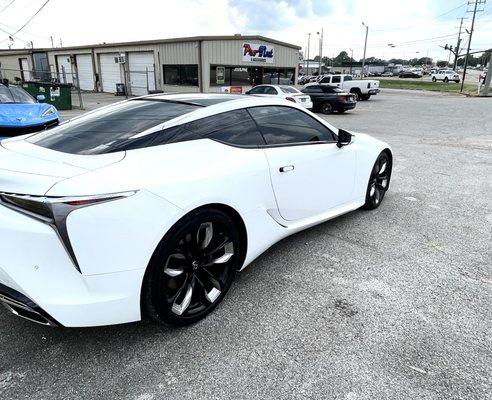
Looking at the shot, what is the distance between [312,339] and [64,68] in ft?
141

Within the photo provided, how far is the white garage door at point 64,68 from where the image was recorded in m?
38.4

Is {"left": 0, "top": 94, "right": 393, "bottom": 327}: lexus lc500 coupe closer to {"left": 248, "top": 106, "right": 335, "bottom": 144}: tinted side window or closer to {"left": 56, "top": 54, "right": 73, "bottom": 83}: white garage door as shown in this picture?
{"left": 248, "top": 106, "right": 335, "bottom": 144}: tinted side window

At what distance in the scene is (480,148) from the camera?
9.86m

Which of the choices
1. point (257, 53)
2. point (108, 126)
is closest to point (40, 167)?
point (108, 126)

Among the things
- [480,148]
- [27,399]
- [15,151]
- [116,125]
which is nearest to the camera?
[27,399]

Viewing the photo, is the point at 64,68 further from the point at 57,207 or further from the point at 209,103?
the point at 57,207

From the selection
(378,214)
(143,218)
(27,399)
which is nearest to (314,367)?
(143,218)

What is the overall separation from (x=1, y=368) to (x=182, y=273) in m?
1.13

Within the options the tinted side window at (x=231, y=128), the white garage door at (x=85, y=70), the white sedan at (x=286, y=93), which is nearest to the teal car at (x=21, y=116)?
the tinted side window at (x=231, y=128)

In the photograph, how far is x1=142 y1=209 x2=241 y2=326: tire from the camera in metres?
2.36

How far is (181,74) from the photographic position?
28.0m

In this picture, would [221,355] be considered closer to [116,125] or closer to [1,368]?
[1,368]

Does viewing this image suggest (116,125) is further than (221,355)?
Yes

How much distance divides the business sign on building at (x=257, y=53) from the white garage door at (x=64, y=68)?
19.3 m
